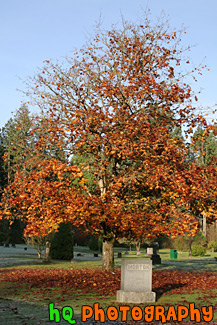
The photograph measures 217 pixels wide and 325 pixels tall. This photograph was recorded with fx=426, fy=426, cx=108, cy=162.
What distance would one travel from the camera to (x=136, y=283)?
11.7 m

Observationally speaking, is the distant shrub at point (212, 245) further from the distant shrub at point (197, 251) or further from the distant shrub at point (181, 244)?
the distant shrub at point (197, 251)

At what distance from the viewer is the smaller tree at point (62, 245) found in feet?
95.2

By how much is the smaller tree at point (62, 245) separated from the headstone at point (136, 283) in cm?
1757

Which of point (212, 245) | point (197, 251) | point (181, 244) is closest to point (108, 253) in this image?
point (197, 251)

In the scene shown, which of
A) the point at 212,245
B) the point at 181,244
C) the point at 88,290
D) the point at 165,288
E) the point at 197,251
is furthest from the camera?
the point at 212,245

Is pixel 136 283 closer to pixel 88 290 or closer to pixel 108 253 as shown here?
pixel 88 290

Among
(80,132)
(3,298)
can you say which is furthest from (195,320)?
(80,132)

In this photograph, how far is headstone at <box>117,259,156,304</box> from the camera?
1152cm

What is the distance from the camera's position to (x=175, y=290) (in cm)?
1424

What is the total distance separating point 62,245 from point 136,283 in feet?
59.4

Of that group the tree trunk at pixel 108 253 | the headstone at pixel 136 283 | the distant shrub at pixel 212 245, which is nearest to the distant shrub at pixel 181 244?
the distant shrub at pixel 212 245

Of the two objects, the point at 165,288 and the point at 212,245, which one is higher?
the point at 212,245

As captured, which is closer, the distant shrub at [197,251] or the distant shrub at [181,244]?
the distant shrub at [197,251]

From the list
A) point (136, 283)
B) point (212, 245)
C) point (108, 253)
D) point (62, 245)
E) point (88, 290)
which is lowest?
point (88, 290)
